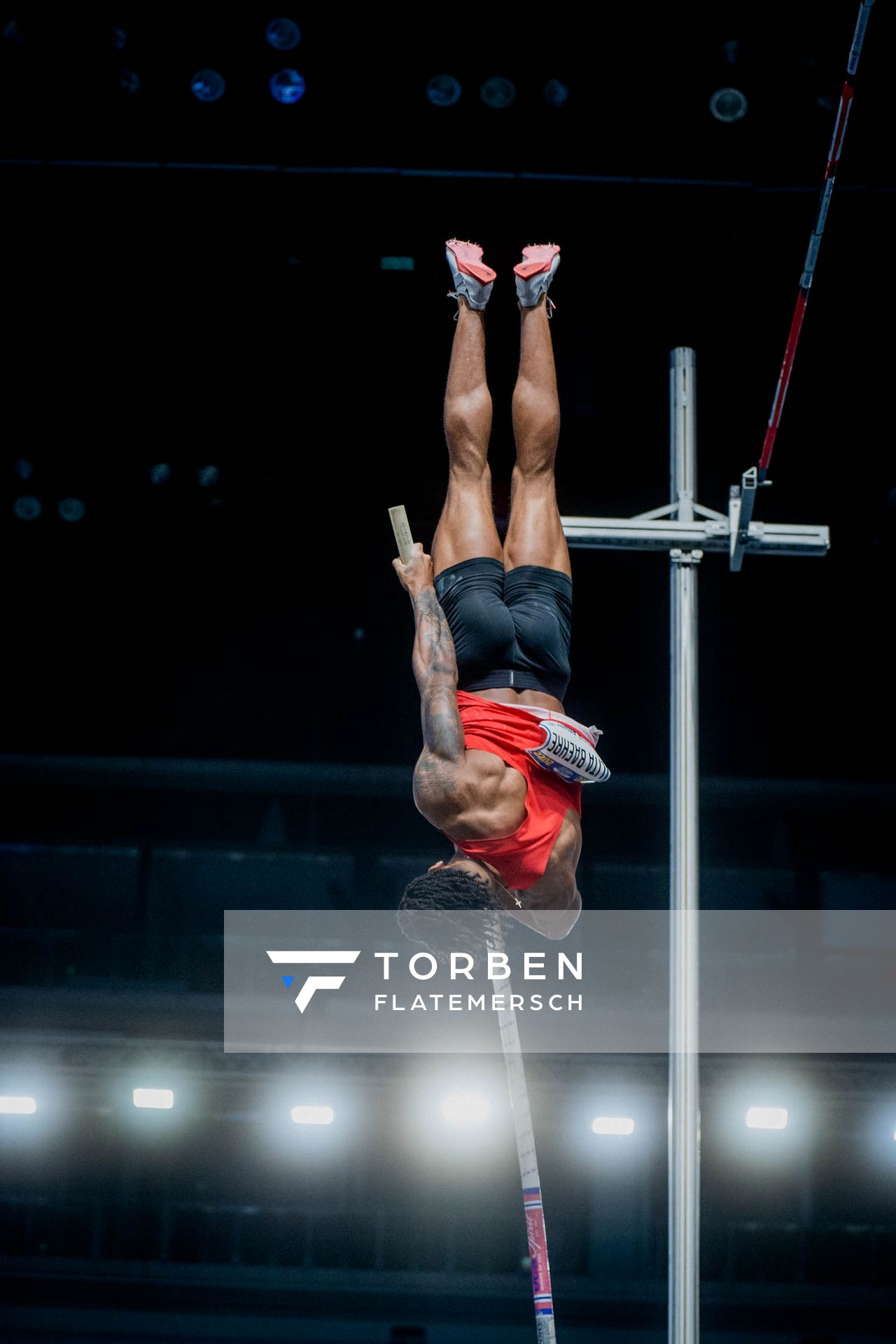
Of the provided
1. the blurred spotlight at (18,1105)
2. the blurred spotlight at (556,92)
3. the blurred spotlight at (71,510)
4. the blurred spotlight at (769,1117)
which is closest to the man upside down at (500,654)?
the blurred spotlight at (556,92)

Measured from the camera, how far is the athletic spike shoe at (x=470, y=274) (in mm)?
4023

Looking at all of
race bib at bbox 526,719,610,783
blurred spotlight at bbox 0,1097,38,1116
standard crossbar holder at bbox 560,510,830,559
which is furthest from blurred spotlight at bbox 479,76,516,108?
blurred spotlight at bbox 0,1097,38,1116

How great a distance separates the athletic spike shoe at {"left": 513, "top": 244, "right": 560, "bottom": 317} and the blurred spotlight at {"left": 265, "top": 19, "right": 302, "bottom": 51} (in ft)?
4.94

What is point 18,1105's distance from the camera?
9469mm

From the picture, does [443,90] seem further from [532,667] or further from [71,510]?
[71,510]

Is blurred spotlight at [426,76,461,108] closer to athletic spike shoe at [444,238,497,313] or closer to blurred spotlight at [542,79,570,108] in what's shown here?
blurred spotlight at [542,79,570,108]

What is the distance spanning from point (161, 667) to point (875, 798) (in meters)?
5.38

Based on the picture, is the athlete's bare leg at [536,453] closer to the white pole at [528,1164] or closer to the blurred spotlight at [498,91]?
the white pole at [528,1164]

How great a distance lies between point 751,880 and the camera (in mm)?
11453

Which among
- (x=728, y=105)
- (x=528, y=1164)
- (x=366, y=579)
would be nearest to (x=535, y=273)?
(x=728, y=105)

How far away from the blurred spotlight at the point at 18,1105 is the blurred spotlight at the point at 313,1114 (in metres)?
1.78

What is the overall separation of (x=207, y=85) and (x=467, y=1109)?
20.9 ft

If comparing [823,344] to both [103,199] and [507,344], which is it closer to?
[507,344]

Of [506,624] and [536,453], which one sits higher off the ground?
[536,453]
